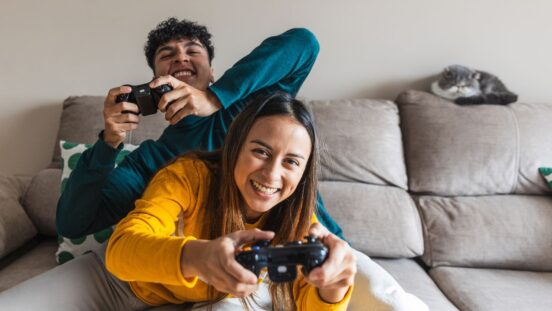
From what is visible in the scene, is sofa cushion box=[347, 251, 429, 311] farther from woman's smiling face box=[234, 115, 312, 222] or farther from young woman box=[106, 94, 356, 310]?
woman's smiling face box=[234, 115, 312, 222]

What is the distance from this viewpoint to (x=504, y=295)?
4.54 ft

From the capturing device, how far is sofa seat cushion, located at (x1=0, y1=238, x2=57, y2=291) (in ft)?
4.57

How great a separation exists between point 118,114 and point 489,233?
132cm

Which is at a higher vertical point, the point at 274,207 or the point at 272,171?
the point at 272,171

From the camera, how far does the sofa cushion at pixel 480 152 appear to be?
1720 mm

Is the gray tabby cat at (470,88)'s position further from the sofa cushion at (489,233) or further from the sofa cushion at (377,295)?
the sofa cushion at (377,295)

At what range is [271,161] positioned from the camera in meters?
0.94

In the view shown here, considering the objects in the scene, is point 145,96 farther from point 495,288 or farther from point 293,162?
point 495,288

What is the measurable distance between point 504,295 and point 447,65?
1.03 m

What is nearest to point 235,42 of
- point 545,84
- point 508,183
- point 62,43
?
point 62,43

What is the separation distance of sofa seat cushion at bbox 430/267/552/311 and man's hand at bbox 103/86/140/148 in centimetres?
109

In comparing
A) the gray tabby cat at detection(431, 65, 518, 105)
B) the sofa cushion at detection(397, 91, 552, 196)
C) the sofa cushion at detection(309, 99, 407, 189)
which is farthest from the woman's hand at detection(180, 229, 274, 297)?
the gray tabby cat at detection(431, 65, 518, 105)

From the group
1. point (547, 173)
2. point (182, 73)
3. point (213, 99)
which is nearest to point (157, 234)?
point (213, 99)

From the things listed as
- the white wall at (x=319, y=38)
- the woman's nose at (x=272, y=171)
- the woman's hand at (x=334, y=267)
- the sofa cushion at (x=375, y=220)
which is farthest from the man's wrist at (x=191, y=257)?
the white wall at (x=319, y=38)
